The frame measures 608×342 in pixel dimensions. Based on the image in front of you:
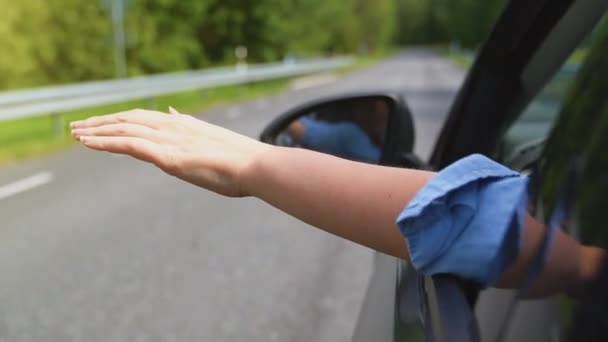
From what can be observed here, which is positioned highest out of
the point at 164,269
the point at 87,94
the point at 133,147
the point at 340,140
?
the point at 133,147

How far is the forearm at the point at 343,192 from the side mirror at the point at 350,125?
1023 millimetres

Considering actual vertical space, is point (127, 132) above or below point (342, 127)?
above

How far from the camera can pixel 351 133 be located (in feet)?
7.33

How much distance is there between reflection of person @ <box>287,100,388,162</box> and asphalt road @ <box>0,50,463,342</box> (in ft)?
2.93

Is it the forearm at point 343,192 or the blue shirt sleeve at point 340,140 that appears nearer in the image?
the forearm at point 343,192

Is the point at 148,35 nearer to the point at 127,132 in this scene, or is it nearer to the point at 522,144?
the point at 522,144

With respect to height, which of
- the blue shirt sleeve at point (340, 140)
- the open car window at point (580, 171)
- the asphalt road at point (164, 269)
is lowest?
the asphalt road at point (164, 269)

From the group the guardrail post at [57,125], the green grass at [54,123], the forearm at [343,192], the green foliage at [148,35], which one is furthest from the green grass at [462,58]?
the forearm at [343,192]

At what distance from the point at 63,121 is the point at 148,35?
13.9 meters

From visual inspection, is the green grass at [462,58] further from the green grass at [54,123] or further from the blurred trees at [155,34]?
the green grass at [54,123]

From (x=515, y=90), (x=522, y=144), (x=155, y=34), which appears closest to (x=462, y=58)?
(x=155, y=34)

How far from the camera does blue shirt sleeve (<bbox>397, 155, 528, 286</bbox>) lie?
3.16 feet

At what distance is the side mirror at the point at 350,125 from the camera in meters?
2.14

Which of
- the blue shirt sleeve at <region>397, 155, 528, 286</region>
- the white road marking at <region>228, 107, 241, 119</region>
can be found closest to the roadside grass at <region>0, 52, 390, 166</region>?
the white road marking at <region>228, 107, 241, 119</region>
